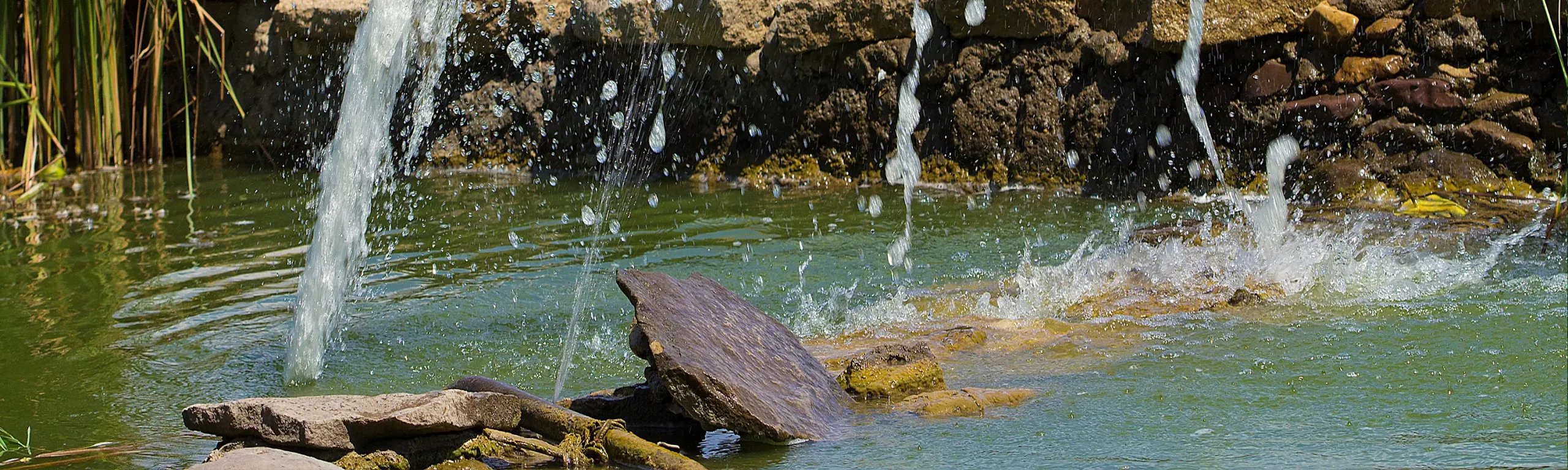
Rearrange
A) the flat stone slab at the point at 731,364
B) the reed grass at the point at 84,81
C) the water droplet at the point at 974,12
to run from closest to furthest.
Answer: the flat stone slab at the point at 731,364 < the water droplet at the point at 974,12 < the reed grass at the point at 84,81

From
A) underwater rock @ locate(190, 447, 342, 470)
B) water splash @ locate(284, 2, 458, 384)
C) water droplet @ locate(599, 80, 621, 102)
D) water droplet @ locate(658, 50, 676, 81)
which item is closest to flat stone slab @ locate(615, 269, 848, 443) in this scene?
underwater rock @ locate(190, 447, 342, 470)

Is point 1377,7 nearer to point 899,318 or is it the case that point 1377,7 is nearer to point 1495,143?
point 1495,143

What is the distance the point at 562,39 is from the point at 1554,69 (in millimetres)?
5853

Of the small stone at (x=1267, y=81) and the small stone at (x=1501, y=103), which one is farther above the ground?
the small stone at (x=1267, y=81)

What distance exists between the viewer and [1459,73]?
6762 millimetres

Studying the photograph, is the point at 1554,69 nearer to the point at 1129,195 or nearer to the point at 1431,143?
the point at 1431,143

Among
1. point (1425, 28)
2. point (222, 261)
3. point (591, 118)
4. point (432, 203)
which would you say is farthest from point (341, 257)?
point (1425, 28)

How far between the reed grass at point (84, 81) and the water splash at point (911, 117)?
3.95 metres

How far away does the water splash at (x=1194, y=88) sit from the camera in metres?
7.11

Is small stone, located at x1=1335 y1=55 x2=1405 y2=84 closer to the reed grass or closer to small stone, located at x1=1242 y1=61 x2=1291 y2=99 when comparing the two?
small stone, located at x1=1242 y1=61 x2=1291 y2=99

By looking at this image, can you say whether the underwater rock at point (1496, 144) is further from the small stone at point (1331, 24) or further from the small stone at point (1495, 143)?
the small stone at point (1331, 24)

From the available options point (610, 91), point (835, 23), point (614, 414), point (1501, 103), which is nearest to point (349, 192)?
point (614, 414)

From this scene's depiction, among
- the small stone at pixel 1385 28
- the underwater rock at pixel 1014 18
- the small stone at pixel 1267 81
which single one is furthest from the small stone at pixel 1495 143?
the underwater rock at pixel 1014 18

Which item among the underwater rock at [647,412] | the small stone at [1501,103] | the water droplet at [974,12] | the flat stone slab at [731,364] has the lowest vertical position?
the underwater rock at [647,412]
